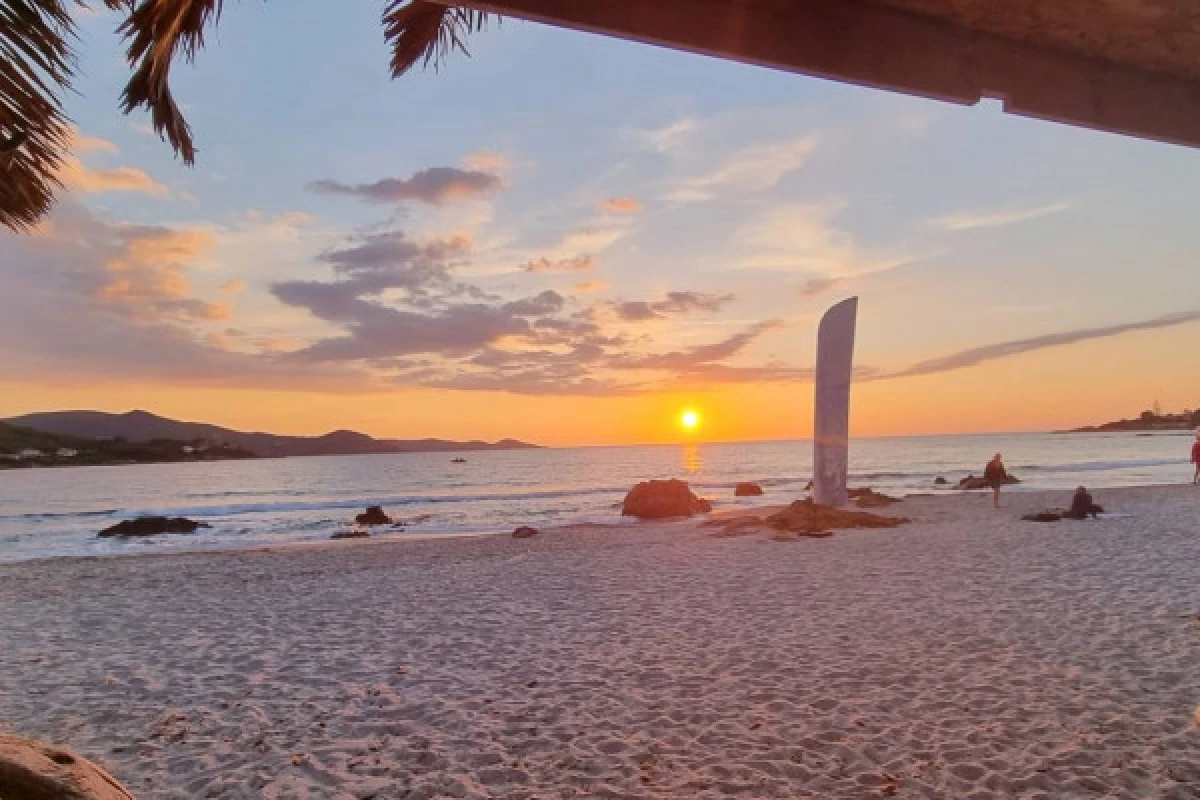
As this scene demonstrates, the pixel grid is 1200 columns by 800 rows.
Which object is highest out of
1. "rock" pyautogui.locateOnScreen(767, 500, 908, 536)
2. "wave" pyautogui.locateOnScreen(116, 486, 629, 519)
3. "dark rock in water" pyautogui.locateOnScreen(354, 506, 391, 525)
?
"rock" pyautogui.locateOnScreen(767, 500, 908, 536)

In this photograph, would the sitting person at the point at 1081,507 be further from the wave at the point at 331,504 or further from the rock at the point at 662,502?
the wave at the point at 331,504

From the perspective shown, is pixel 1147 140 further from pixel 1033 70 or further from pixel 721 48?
pixel 721 48

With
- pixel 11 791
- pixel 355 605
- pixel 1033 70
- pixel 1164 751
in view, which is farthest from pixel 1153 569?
pixel 11 791

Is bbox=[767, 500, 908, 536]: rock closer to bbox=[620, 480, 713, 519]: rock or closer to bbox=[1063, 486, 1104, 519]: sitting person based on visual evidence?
bbox=[1063, 486, 1104, 519]: sitting person

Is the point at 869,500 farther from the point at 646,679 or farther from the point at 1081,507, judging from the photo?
the point at 646,679

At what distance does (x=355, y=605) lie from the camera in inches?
429

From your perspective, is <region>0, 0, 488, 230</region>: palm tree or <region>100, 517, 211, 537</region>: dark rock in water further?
<region>100, 517, 211, 537</region>: dark rock in water

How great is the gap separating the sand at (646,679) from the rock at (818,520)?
3698 mm

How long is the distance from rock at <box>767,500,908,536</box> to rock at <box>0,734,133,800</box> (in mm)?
15716

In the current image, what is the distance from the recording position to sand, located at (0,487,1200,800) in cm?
458

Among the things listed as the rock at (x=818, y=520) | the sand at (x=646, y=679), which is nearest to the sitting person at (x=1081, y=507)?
the rock at (x=818, y=520)

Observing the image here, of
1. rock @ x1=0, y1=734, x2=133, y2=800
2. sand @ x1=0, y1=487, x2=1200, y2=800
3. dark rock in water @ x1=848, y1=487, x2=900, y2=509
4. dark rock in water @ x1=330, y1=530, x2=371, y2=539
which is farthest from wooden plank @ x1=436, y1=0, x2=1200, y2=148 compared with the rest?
dark rock in water @ x1=330, y1=530, x2=371, y2=539

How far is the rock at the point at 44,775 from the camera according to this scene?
7.48 ft

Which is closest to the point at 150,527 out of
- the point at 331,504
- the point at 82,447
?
the point at 331,504
